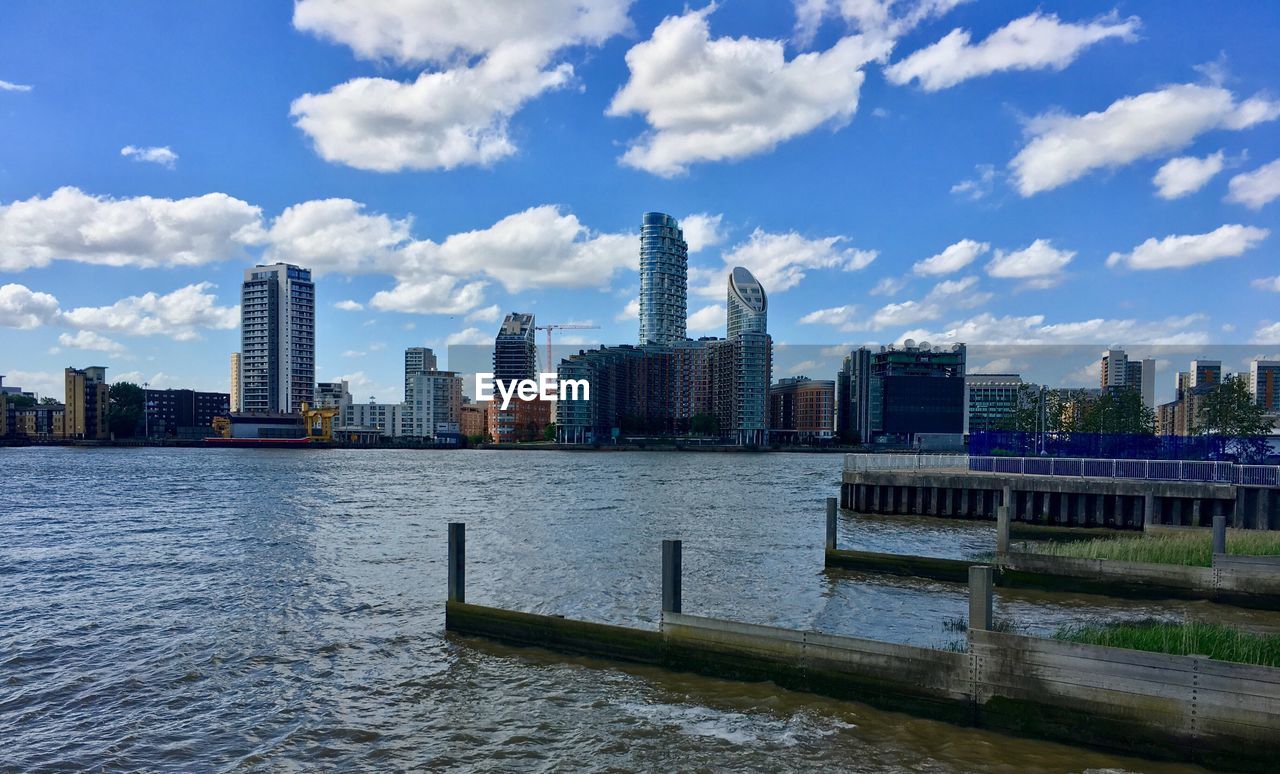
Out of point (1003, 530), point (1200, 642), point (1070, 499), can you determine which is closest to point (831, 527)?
point (1003, 530)

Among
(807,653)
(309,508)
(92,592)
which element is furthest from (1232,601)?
(309,508)

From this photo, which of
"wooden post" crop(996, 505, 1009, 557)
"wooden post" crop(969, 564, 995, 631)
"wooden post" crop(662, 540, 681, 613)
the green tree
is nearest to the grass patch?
"wooden post" crop(969, 564, 995, 631)

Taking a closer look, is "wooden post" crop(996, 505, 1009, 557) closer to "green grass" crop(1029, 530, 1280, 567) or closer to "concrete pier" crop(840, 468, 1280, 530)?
"green grass" crop(1029, 530, 1280, 567)

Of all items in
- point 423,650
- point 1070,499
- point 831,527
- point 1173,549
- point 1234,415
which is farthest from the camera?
point 1234,415

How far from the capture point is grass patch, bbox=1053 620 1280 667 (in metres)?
13.1

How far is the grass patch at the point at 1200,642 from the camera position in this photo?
13070mm

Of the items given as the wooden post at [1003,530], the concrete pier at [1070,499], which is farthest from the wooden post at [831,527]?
the concrete pier at [1070,499]

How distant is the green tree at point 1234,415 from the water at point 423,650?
76.4 feet

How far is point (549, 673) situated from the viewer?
1639 centimetres

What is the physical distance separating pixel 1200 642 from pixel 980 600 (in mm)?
3970

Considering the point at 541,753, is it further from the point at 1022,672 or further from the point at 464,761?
the point at 1022,672

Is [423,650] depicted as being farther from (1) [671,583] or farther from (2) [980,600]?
(2) [980,600]

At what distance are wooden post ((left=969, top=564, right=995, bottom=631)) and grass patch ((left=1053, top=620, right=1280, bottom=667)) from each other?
4.76 feet

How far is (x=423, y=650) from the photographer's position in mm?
18453
